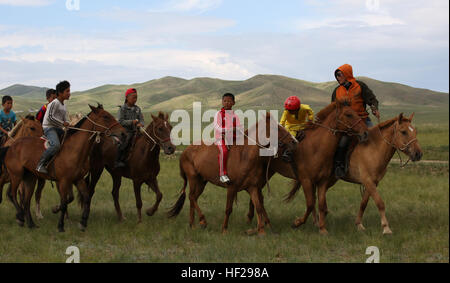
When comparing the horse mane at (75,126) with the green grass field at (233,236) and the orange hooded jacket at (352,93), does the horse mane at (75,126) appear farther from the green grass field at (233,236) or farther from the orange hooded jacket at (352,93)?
the orange hooded jacket at (352,93)

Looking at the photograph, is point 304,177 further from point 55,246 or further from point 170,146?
point 55,246

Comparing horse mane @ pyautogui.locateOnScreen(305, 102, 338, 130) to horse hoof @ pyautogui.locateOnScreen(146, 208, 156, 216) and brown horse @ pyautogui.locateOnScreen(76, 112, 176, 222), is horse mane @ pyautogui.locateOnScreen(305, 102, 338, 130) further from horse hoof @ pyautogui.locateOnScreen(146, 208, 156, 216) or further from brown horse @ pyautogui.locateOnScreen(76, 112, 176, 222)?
horse hoof @ pyautogui.locateOnScreen(146, 208, 156, 216)

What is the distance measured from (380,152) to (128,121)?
6316 millimetres

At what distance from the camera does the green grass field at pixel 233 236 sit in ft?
27.2

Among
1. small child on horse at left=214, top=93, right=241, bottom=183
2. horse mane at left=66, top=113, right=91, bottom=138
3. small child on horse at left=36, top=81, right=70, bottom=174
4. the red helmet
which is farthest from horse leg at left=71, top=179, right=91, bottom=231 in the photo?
the red helmet

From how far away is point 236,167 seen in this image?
978 cm

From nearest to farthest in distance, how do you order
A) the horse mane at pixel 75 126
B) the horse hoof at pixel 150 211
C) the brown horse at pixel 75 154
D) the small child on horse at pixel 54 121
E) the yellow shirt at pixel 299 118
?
the brown horse at pixel 75 154
the small child on horse at pixel 54 121
the horse mane at pixel 75 126
the yellow shirt at pixel 299 118
the horse hoof at pixel 150 211

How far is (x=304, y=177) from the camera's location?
33.1 feet

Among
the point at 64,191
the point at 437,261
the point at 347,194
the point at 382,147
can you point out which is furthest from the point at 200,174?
the point at 347,194

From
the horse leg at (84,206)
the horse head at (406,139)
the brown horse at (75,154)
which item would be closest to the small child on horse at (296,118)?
the horse head at (406,139)

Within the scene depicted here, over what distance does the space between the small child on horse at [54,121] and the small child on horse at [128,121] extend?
5.14ft

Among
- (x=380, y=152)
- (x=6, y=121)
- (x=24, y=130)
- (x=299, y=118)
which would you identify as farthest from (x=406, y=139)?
(x=6, y=121)

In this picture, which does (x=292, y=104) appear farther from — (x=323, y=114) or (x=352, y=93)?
(x=352, y=93)

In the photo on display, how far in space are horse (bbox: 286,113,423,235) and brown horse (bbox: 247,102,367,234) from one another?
563 millimetres
